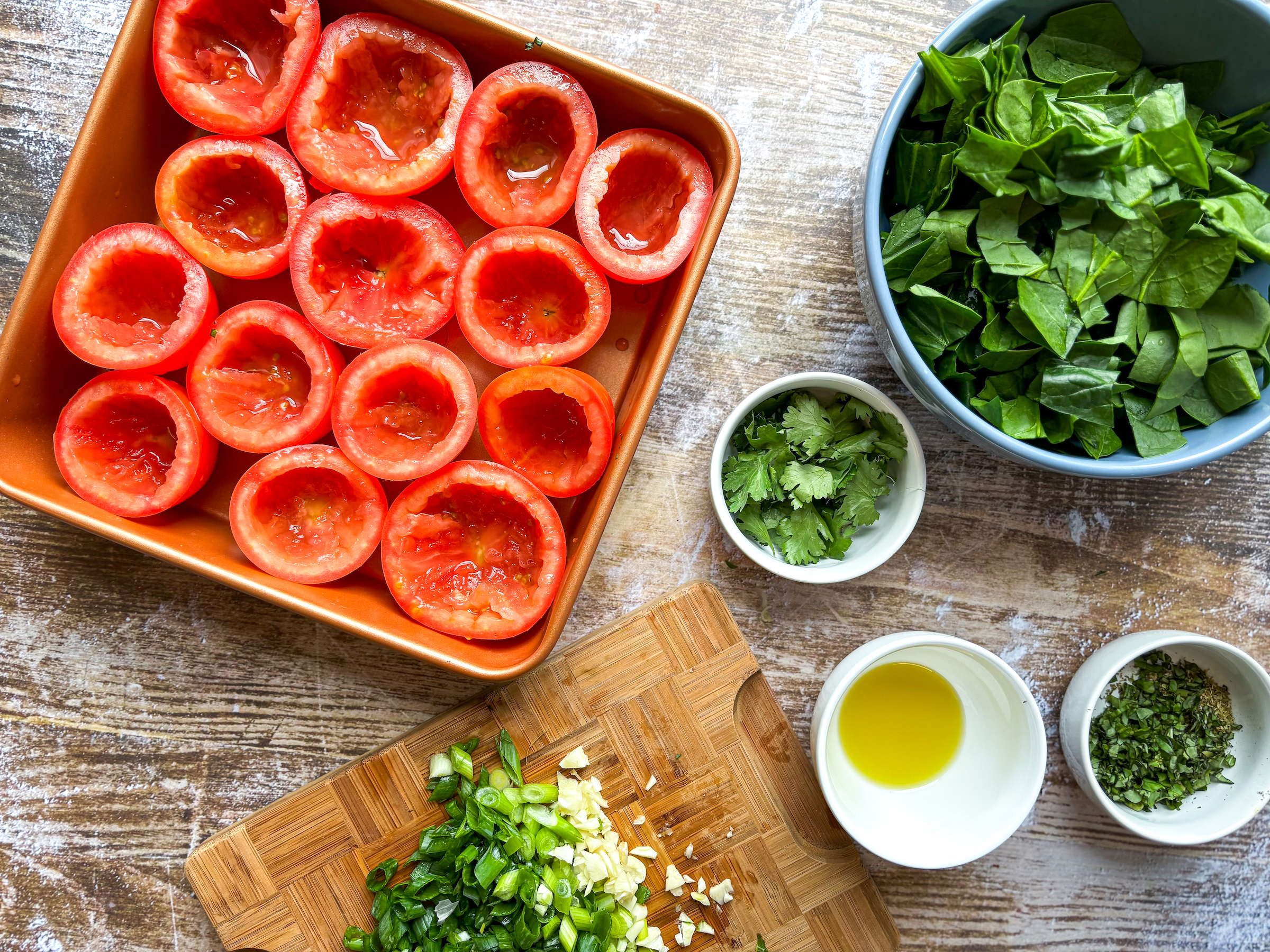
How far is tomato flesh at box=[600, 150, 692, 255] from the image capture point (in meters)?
1.75

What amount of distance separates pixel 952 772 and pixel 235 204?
2.07 metres

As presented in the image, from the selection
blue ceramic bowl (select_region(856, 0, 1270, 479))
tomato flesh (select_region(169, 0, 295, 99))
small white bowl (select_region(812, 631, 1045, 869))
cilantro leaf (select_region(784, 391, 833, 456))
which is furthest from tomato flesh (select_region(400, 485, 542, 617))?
tomato flesh (select_region(169, 0, 295, 99))

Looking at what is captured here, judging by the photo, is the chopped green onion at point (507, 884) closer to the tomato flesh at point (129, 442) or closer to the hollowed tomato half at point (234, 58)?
the tomato flesh at point (129, 442)

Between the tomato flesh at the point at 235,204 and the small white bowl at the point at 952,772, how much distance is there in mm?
1587

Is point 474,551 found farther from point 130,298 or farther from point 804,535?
point 130,298

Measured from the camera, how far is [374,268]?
1840 mm

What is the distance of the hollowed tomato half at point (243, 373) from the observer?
172 centimetres

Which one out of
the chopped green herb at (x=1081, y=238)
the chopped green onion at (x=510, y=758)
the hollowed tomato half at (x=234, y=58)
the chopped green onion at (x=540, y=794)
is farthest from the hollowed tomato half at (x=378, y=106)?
the chopped green onion at (x=540, y=794)

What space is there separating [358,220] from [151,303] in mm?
508

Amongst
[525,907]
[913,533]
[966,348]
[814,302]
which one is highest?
[814,302]

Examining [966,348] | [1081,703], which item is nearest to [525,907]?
[1081,703]

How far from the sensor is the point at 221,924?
186 cm

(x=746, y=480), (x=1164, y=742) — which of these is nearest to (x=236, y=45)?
(x=746, y=480)

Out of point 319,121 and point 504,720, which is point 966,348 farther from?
point 319,121
